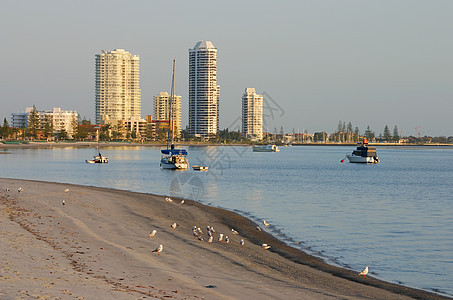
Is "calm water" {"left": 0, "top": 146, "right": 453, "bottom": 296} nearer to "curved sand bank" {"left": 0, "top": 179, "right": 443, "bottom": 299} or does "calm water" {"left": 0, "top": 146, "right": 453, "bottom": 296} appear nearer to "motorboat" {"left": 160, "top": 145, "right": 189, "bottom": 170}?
"curved sand bank" {"left": 0, "top": 179, "right": 443, "bottom": 299}

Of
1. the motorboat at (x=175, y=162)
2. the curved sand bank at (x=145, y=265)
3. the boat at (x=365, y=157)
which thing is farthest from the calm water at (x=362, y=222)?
the boat at (x=365, y=157)

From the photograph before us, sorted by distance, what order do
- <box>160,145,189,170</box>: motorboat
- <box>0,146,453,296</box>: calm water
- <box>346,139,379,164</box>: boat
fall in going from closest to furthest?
1. <box>0,146,453,296</box>: calm water
2. <box>160,145,189,170</box>: motorboat
3. <box>346,139,379,164</box>: boat

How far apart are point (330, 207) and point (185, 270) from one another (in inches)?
1248

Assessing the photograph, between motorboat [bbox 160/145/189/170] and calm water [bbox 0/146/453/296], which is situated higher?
motorboat [bbox 160/145/189/170]

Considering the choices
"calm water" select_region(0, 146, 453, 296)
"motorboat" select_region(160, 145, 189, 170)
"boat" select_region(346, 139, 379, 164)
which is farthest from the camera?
"boat" select_region(346, 139, 379, 164)

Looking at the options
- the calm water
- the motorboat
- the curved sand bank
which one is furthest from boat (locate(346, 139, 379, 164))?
the curved sand bank

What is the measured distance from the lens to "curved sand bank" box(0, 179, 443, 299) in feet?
48.8

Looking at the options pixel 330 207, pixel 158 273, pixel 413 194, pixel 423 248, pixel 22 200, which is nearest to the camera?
pixel 158 273

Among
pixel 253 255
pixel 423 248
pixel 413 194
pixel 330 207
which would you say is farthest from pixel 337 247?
pixel 413 194

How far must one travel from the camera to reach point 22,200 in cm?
3606

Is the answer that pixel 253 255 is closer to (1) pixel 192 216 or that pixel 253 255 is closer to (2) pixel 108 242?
(2) pixel 108 242

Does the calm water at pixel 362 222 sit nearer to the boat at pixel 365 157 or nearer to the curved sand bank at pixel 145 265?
the curved sand bank at pixel 145 265

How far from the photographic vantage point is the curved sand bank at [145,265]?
14875 millimetres

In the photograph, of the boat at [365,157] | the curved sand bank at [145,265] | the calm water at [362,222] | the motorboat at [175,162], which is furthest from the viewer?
the boat at [365,157]
